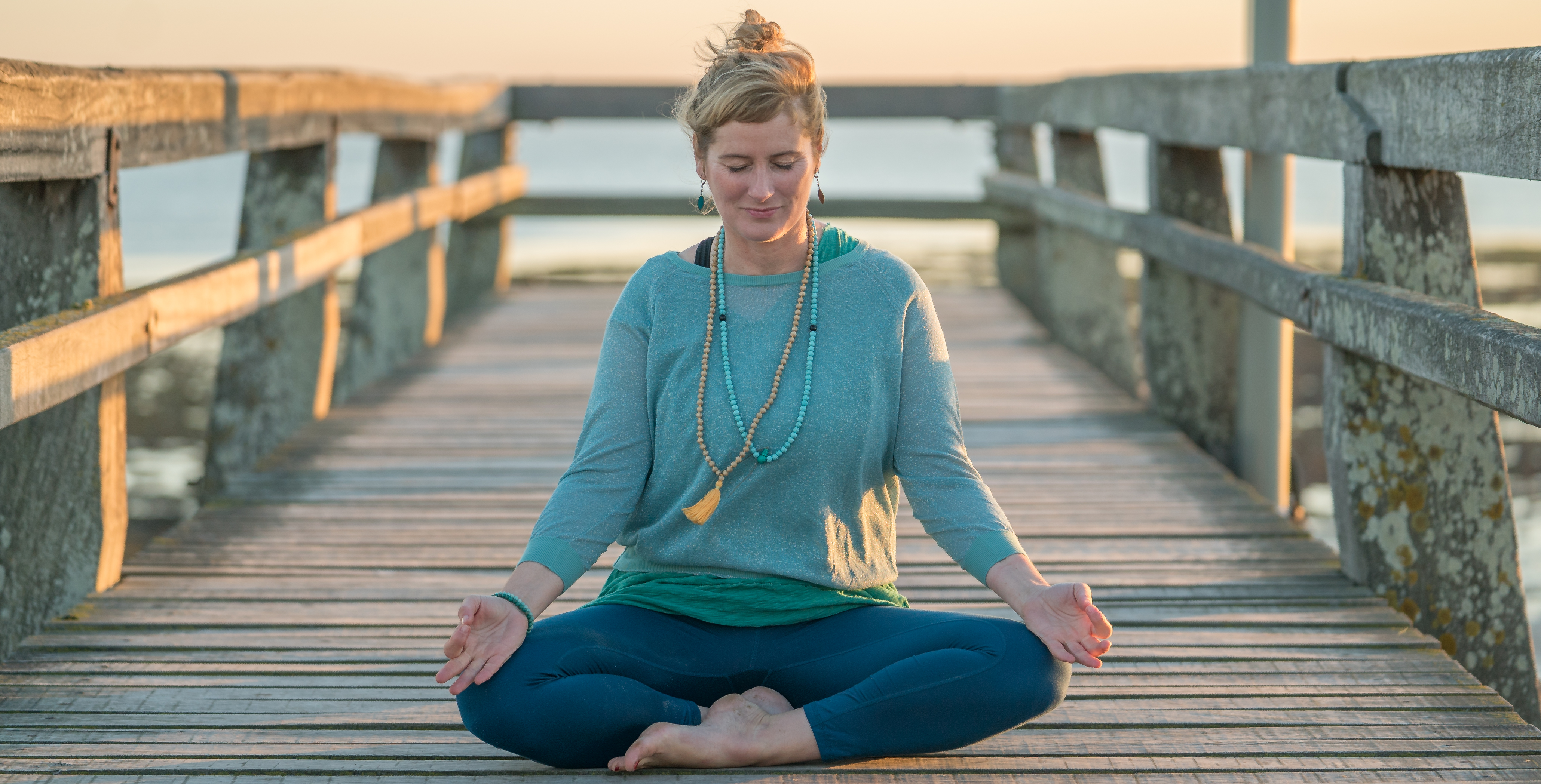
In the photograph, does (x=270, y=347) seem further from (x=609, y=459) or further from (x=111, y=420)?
(x=609, y=459)

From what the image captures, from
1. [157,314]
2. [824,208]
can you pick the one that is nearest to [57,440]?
[157,314]

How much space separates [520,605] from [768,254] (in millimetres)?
650

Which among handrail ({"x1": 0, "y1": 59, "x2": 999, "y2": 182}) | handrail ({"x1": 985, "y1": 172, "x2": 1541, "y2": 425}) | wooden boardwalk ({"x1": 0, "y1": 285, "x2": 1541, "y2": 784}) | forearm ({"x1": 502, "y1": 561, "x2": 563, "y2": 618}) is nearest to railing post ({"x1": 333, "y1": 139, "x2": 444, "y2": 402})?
handrail ({"x1": 0, "y1": 59, "x2": 999, "y2": 182})

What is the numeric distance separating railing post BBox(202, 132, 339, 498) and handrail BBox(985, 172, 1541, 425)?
2.51 m

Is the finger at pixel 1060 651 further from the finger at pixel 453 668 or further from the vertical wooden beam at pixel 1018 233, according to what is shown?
the vertical wooden beam at pixel 1018 233

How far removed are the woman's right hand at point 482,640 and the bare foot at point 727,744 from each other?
22 cm

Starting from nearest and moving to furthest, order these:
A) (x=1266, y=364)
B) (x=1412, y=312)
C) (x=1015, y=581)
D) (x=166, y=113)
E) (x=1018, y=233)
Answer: (x=1015, y=581), (x=1412, y=312), (x=166, y=113), (x=1266, y=364), (x=1018, y=233)

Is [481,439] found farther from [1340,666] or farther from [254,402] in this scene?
[1340,666]

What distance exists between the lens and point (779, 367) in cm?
226

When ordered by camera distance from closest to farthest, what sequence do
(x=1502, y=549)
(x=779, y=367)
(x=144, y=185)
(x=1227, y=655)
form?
(x=779, y=367) → (x=1227, y=655) → (x=1502, y=549) → (x=144, y=185)

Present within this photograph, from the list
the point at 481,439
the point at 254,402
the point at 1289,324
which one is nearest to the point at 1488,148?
the point at 1289,324

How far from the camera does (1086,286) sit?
6305mm

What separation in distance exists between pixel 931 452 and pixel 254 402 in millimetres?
2639

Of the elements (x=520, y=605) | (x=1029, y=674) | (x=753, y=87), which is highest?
(x=753, y=87)
